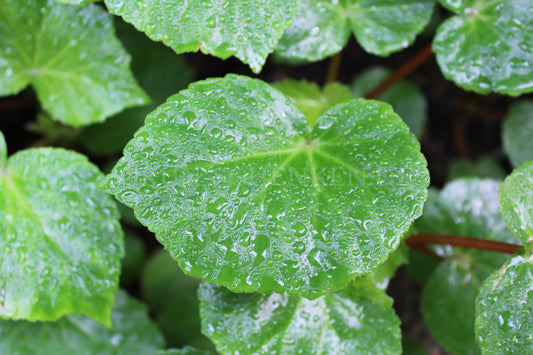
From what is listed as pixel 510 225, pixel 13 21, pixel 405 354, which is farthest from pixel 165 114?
pixel 405 354

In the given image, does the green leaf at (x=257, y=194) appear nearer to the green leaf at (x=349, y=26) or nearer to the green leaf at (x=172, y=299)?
the green leaf at (x=349, y=26)

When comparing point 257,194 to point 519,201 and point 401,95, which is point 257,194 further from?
point 401,95

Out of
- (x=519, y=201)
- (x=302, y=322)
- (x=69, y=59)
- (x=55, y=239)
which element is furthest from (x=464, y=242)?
(x=69, y=59)

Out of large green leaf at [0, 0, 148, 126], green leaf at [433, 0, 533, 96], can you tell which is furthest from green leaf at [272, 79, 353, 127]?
large green leaf at [0, 0, 148, 126]

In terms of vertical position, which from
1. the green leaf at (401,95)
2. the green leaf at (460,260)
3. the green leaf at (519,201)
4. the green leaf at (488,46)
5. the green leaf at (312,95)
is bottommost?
the green leaf at (460,260)

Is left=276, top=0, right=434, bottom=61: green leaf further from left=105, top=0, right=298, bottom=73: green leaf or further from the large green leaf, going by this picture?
the large green leaf

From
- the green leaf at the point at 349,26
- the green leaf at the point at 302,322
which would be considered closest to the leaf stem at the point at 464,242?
the green leaf at the point at 302,322

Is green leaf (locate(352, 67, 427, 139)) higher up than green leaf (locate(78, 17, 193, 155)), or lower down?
lower down
